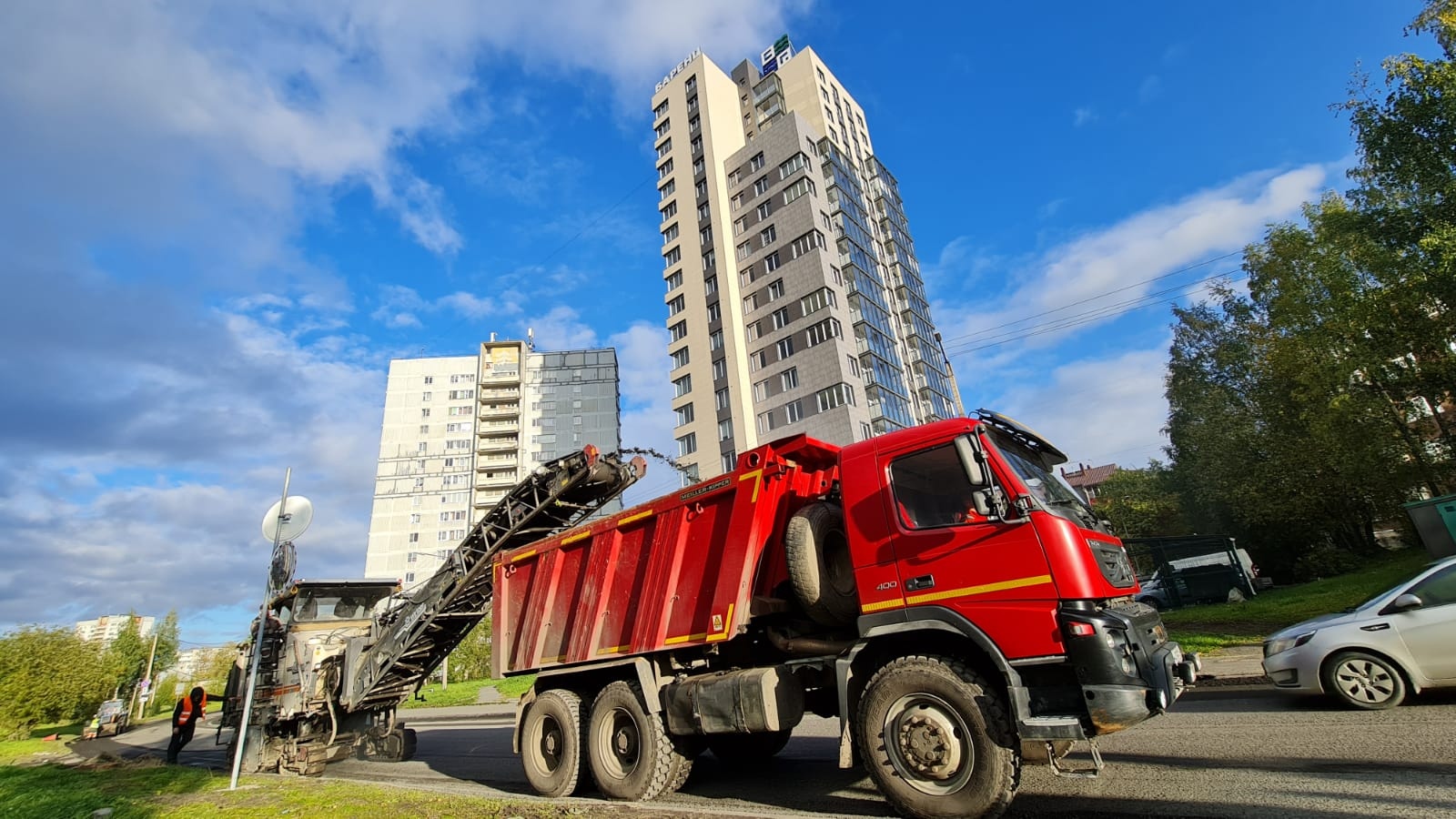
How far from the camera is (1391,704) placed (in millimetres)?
6574

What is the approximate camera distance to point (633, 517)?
7629 mm

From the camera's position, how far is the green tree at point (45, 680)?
24188 millimetres

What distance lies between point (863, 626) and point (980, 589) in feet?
3.40

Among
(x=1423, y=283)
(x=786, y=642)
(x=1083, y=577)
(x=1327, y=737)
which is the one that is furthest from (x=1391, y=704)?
(x=1423, y=283)

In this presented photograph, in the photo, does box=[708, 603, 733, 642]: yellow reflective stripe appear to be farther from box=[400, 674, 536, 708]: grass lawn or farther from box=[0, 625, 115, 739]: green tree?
box=[0, 625, 115, 739]: green tree

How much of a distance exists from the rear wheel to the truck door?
5.11 meters

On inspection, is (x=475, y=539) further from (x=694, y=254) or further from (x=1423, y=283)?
(x=694, y=254)

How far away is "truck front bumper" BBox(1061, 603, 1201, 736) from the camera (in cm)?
414

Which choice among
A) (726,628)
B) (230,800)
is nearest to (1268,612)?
(726,628)

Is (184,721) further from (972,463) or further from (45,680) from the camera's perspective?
(45,680)

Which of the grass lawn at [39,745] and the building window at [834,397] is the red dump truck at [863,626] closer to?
the grass lawn at [39,745]

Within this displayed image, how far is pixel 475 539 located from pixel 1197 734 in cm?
947

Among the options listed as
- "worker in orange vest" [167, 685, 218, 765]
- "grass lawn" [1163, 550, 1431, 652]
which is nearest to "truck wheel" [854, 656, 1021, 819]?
"grass lawn" [1163, 550, 1431, 652]

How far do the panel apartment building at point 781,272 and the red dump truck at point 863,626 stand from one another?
114 feet
